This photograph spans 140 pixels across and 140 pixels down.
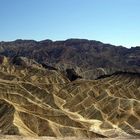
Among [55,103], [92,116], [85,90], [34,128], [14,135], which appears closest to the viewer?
[14,135]

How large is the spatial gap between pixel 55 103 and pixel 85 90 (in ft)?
71.4

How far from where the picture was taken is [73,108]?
153375mm

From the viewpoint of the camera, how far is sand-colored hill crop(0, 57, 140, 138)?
102 m

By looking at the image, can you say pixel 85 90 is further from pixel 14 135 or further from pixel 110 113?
pixel 14 135

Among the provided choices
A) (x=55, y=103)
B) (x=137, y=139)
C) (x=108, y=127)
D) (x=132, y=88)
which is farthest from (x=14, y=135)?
(x=132, y=88)

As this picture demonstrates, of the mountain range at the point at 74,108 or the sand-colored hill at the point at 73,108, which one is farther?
the sand-colored hill at the point at 73,108

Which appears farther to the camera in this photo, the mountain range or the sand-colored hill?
the sand-colored hill

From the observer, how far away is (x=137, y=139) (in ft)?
276

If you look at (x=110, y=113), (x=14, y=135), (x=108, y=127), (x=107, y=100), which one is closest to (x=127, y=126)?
(x=108, y=127)

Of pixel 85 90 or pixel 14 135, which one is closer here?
pixel 14 135

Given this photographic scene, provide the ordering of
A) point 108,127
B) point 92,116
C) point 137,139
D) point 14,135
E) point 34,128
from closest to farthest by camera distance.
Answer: point 137,139 < point 14,135 < point 34,128 < point 108,127 < point 92,116

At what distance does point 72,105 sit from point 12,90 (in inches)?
935

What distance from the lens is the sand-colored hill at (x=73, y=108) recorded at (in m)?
102

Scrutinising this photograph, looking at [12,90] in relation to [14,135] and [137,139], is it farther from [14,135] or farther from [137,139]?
[137,139]
